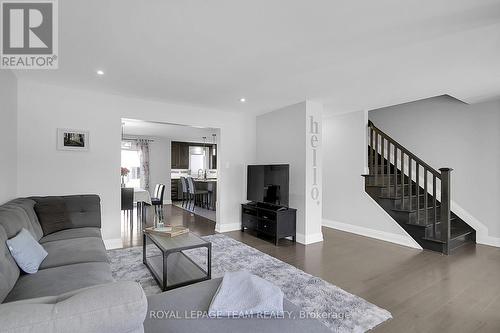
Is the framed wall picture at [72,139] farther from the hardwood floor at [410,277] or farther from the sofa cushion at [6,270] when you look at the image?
the sofa cushion at [6,270]

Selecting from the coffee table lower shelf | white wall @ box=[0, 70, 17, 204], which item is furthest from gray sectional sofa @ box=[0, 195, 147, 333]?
the coffee table lower shelf

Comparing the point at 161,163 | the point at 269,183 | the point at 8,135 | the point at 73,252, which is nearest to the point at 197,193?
the point at 161,163

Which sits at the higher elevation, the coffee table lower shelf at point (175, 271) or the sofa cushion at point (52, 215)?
the sofa cushion at point (52, 215)

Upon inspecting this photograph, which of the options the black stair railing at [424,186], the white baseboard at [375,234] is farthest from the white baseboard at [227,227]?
the black stair railing at [424,186]

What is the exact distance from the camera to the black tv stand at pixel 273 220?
423 cm

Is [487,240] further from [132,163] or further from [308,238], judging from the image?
[132,163]

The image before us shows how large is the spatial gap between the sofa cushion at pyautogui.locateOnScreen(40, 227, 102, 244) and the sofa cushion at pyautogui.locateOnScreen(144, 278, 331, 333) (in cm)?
182

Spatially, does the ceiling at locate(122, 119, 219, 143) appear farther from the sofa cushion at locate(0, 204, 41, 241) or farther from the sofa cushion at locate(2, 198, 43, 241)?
the sofa cushion at locate(0, 204, 41, 241)

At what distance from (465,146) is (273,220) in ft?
11.9

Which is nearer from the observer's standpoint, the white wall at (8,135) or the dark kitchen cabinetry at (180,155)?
the white wall at (8,135)

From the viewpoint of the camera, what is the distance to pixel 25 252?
1.93 meters

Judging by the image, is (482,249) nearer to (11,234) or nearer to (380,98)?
(380,98)

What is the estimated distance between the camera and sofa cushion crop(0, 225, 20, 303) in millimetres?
1534

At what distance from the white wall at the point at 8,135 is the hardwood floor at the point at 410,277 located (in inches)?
70.2
